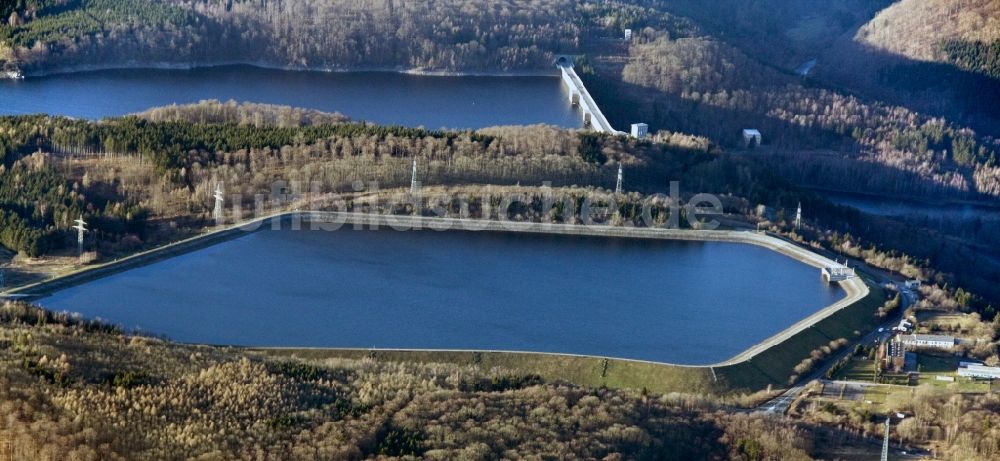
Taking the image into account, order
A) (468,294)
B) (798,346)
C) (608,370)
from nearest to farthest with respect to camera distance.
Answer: (608,370), (798,346), (468,294)

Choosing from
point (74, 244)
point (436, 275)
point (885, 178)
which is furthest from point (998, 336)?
point (885, 178)

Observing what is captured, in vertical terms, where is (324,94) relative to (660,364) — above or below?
above

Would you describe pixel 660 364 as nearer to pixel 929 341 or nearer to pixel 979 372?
pixel 929 341

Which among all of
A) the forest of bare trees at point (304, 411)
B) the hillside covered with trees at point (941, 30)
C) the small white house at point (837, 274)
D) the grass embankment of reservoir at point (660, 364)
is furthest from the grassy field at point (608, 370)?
the hillside covered with trees at point (941, 30)

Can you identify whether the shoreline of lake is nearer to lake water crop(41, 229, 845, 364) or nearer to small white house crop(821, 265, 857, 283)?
lake water crop(41, 229, 845, 364)

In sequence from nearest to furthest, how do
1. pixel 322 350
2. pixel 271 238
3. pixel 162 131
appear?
pixel 322 350 → pixel 271 238 → pixel 162 131

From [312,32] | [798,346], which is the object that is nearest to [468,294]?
[798,346]

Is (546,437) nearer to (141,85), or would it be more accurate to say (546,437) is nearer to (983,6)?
(141,85)
